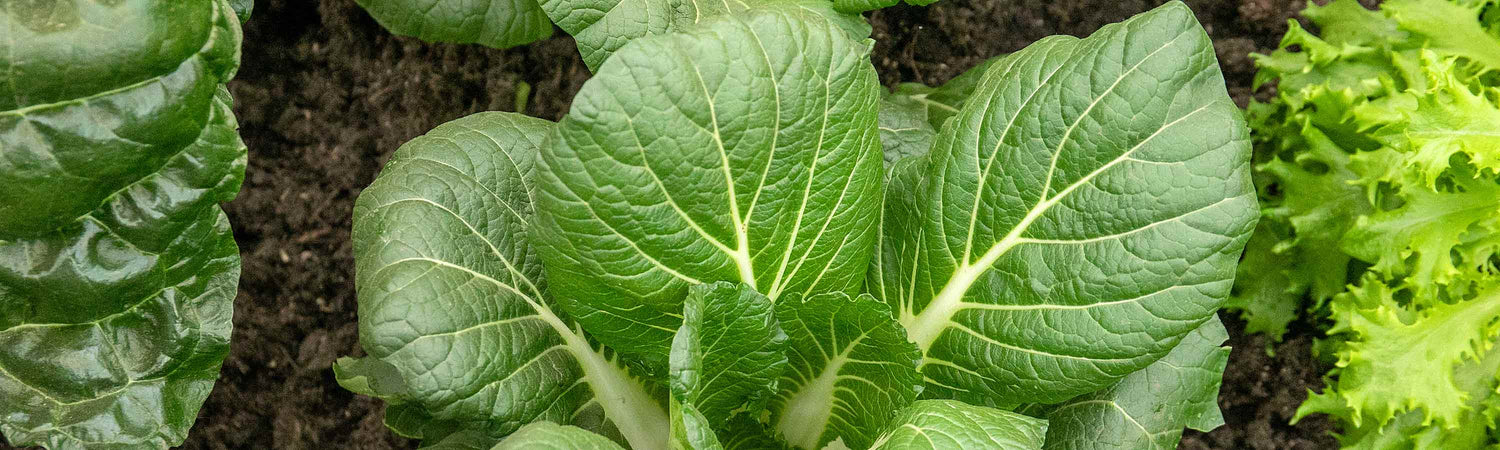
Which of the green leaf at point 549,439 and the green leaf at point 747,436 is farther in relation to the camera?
the green leaf at point 747,436

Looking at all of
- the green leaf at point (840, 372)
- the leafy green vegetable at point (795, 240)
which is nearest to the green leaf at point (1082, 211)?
the leafy green vegetable at point (795, 240)

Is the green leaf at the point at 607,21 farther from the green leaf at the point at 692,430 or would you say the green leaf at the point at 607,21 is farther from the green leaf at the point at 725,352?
the green leaf at the point at 692,430

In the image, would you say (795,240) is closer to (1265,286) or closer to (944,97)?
(944,97)

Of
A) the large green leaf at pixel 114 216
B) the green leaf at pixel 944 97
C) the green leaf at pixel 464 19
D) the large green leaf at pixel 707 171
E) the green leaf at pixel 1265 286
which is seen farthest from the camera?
the green leaf at pixel 1265 286

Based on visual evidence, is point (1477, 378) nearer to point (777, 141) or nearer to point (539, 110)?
point (777, 141)

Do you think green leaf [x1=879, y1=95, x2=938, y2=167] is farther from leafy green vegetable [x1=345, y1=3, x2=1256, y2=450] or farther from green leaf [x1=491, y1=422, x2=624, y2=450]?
green leaf [x1=491, y1=422, x2=624, y2=450]

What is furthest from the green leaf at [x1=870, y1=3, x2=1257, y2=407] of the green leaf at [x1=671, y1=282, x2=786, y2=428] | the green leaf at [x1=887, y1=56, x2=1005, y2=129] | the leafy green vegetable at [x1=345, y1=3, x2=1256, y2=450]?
the green leaf at [x1=887, y1=56, x2=1005, y2=129]

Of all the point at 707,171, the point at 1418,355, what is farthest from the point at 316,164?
the point at 1418,355
